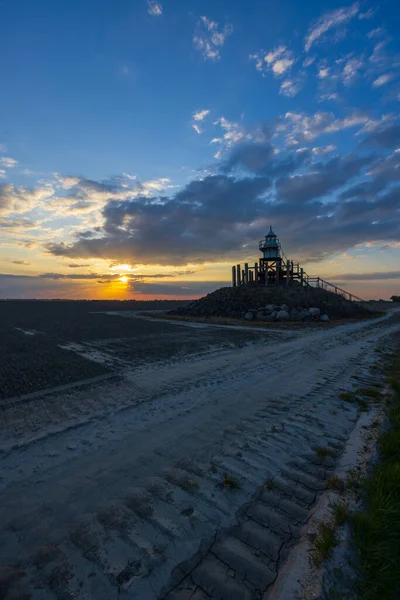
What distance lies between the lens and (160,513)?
361 cm

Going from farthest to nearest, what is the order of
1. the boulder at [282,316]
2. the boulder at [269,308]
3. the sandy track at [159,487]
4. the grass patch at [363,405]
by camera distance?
the boulder at [269,308]
the boulder at [282,316]
the grass patch at [363,405]
the sandy track at [159,487]

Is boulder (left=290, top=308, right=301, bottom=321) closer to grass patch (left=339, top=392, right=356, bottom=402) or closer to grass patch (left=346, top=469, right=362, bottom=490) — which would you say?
grass patch (left=339, top=392, right=356, bottom=402)

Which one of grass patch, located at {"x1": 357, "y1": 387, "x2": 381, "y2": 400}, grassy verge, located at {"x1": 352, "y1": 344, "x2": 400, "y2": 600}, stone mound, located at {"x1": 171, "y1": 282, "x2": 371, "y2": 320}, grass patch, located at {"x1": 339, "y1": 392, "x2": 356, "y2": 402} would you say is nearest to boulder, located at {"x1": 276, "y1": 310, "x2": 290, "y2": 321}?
stone mound, located at {"x1": 171, "y1": 282, "x2": 371, "y2": 320}

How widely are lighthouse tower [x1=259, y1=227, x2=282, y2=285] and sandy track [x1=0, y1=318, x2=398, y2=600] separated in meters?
33.7

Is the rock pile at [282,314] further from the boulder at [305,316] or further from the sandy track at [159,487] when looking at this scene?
the sandy track at [159,487]

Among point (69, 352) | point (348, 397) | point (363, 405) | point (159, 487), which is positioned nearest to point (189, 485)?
point (159, 487)

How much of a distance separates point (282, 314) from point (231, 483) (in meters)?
26.5

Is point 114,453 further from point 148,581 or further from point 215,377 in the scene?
point 215,377

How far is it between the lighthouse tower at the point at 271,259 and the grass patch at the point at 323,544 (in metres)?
37.9

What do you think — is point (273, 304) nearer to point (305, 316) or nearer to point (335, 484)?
point (305, 316)

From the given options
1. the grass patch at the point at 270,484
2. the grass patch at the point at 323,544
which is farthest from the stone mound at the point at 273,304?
the grass patch at the point at 323,544

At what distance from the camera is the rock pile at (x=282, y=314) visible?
95.8 ft

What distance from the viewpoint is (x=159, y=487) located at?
4.09m

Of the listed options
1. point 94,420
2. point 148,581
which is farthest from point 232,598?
point 94,420
